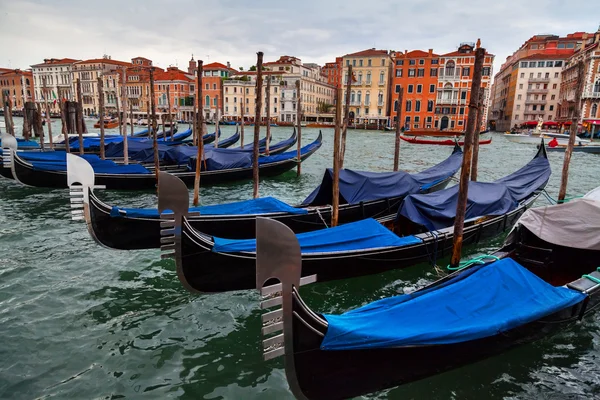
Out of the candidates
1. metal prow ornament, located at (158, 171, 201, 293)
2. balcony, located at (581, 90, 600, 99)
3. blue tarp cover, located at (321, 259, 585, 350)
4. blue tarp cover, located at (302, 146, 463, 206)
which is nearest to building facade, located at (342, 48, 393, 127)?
balcony, located at (581, 90, 600, 99)

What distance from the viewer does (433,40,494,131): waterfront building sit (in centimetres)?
3581

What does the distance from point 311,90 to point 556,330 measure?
152 ft

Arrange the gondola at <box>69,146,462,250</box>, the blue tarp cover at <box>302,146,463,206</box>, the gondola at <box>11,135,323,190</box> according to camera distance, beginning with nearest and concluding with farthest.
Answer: the gondola at <box>69,146,462,250</box> → the blue tarp cover at <box>302,146,463,206</box> → the gondola at <box>11,135,323,190</box>

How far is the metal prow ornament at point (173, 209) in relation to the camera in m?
3.72

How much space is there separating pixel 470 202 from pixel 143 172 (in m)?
7.48

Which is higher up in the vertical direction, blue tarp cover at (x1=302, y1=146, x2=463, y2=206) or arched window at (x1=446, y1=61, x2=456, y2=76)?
arched window at (x1=446, y1=61, x2=456, y2=76)

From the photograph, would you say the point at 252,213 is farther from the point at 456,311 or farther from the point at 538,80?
the point at 538,80

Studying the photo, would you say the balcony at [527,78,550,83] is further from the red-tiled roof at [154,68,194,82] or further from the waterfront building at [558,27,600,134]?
the red-tiled roof at [154,68,194,82]

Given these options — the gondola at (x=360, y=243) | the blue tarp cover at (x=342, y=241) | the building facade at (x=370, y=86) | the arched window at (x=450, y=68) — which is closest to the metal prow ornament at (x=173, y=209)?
the gondola at (x=360, y=243)

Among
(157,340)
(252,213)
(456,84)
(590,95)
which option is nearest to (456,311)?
(157,340)

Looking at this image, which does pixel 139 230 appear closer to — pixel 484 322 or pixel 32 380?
pixel 32 380

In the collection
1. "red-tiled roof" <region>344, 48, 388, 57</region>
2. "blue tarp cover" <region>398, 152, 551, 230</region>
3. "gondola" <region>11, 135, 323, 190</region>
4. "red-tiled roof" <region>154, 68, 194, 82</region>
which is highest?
"red-tiled roof" <region>344, 48, 388, 57</region>

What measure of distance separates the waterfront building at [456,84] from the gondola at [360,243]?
33021 millimetres

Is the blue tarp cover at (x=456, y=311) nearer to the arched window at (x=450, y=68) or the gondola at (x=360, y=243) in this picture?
the gondola at (x=360, y=243)
